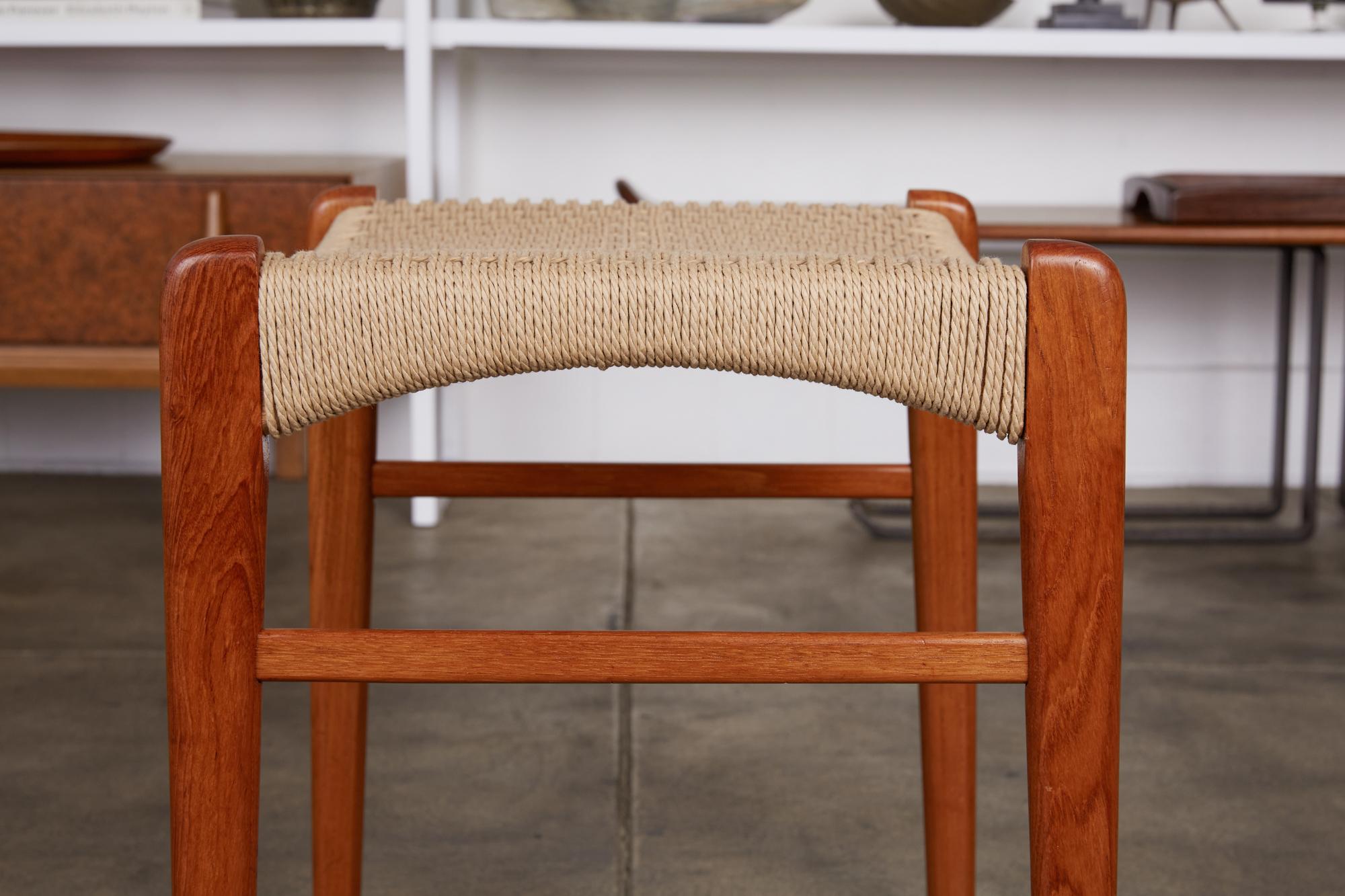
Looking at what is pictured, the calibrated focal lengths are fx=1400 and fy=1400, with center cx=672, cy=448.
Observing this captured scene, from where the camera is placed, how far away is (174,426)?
0.55 meters

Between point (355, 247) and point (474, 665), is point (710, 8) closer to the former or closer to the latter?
point (355, 247)

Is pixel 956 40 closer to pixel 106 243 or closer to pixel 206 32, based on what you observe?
pixel 206 32

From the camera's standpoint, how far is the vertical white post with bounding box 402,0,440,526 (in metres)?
1.75

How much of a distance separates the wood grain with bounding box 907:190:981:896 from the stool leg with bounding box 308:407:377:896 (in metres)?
0.33

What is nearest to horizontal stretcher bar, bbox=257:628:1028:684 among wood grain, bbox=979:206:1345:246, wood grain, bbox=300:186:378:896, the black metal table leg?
wood grain, bbox=300:186:378:896

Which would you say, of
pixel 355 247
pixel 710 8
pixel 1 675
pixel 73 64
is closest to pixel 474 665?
pixel 355 247

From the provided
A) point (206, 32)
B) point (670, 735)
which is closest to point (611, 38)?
point (206, 32)

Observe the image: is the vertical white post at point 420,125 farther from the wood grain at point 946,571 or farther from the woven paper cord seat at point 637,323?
the woven paper cord seat at point 637,323

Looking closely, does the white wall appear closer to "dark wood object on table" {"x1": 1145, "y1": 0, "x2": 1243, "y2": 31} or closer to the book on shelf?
"dark wood object on table" {"x1": 1145, "y1": 0, "x2": 1243, "y2": 31}

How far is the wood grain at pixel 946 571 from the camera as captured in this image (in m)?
0.83

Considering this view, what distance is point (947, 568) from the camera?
2.74 feet

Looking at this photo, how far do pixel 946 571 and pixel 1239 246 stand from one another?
1035mm

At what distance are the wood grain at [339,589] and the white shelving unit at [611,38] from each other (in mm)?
943

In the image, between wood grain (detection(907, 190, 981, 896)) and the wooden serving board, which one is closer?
wood grain (detection(907, 190, 981, 896))
